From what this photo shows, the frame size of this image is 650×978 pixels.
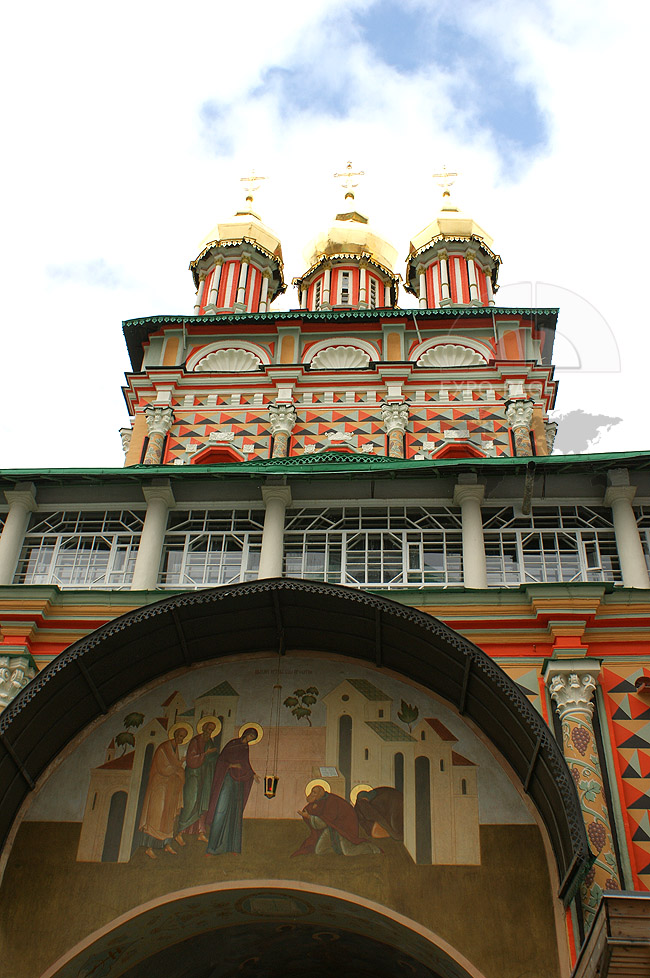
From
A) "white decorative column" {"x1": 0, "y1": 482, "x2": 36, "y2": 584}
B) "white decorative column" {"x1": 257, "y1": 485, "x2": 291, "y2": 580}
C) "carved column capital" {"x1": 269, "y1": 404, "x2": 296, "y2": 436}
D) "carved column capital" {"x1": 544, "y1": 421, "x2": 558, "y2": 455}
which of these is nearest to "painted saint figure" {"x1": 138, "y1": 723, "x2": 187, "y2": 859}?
"white decorative column" {"x1": 257, "y1": 485, "x2": 291, "y2": 580}

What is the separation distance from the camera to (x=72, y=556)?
14641 mm

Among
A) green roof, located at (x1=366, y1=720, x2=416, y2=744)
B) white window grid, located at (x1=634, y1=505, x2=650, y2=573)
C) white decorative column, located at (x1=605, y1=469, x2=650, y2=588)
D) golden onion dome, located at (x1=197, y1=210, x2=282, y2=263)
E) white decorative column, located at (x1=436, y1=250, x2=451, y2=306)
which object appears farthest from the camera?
golden onion dome, located at (x1=197, y1=210, x2=282, y2=263)

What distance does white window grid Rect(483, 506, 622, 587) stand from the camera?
548 inches

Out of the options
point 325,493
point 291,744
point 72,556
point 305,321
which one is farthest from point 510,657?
point 305,321

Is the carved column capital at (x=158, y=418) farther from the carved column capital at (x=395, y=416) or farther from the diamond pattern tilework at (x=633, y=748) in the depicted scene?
the diamond pattern tilework at (x=633, y=748)

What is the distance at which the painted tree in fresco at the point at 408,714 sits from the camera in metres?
12.3

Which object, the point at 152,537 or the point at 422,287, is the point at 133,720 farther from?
the point at 422,287

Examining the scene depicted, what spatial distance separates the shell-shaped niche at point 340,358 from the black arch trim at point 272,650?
1044 cm

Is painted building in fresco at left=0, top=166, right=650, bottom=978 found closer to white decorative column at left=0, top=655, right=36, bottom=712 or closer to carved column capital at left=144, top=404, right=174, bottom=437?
white decorative column at left=0, top=655, right=36, bottom=712

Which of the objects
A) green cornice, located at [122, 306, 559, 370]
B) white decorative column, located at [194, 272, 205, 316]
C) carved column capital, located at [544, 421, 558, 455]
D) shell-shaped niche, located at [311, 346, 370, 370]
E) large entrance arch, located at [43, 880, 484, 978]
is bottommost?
large entrance arch, located at [43, 880, 484, 978]

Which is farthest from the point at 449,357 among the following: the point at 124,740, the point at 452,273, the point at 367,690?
the point at 124,740

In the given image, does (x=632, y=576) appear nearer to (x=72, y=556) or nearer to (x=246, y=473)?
(x=246, y=473)

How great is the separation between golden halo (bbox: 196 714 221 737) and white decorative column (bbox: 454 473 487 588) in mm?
3533

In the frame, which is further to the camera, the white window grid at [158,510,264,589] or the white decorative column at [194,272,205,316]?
the white decorative column at [194,272,205,316]
